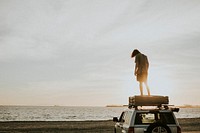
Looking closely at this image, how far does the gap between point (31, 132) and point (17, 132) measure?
50.6 inches

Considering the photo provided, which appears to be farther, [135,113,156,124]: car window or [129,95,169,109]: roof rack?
[129,95,169,109]: roof rack

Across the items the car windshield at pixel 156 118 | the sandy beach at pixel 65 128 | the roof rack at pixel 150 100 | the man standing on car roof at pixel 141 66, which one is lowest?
the sandy beach at pixel 65 128

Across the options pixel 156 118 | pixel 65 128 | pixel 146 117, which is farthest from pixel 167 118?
pixel 65 128

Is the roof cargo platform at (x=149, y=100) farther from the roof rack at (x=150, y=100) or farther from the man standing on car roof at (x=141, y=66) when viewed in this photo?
the man standing on car roof at (x=141, y=66)

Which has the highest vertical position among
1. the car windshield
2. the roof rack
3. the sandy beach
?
the roof rack

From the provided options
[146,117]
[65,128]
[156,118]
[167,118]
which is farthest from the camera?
[65,128]

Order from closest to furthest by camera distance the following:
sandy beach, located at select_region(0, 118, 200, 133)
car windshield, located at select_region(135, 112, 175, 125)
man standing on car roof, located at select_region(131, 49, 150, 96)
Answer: car windshield, located at select_region(135, 112, 175, 125) → man standing on car roof, located at select_region(131, 49, 150, 96) → sandy beach, located at select_region(0, 118, 200, 133)

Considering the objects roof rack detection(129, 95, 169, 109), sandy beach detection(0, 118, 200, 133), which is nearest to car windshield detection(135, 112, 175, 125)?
roof rack detection(129, 95, 169, 109)

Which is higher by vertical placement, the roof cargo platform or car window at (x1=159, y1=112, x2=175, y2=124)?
the roof cargo platform

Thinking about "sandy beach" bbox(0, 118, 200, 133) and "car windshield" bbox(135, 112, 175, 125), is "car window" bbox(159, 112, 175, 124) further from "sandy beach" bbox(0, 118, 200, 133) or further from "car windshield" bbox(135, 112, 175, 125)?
"sandy beach" bbox(0, 118, 200, 133)

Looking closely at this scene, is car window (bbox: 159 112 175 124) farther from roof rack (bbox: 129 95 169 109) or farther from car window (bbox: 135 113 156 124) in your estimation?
car window (bbox: 135 113 156 124)

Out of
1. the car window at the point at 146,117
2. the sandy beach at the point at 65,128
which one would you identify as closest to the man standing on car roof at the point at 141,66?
the car window at the point at 146,117

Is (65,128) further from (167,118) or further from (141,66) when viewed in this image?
(167,118)

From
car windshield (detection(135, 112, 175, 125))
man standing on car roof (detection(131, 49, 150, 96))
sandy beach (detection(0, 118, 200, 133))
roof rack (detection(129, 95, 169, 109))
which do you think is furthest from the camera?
sandy beach (detection(0, 118, 200, 133))
